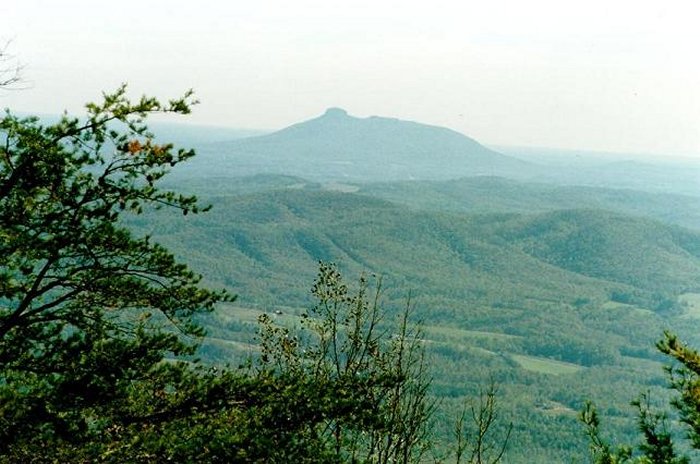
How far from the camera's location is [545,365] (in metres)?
149

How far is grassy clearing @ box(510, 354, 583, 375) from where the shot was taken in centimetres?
14232

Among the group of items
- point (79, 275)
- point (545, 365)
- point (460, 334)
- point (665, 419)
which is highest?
point (79, 275)

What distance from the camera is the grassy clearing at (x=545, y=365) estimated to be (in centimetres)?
14232

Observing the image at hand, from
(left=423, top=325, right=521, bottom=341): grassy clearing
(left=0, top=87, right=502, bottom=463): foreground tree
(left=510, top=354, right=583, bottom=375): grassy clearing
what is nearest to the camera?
(left=0, top=87, right=502, bottom=463): foreground tree

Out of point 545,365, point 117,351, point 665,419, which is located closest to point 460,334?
point 545,365

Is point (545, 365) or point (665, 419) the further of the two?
point (545, 365)

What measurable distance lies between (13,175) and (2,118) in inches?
26.0

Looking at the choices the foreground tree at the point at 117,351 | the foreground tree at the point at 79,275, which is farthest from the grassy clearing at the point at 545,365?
the foreground tree at the point at 79,275

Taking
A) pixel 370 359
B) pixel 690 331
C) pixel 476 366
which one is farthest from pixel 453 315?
pixel 370 359

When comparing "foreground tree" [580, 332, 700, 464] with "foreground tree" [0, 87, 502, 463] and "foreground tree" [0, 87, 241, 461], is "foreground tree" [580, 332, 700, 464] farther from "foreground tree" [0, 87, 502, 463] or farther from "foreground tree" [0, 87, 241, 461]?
"foreground tree" [0, 87, 241, 461]

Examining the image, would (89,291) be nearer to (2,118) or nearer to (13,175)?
(13,175)

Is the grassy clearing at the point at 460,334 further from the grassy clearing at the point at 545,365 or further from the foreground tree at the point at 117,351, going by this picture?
the foreground tree at the point at 117,351

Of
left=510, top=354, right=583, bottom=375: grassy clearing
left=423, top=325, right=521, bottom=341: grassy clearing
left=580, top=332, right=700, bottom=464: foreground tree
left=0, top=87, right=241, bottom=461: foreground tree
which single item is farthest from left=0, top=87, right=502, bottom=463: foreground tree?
left=423, top=325, right=521, bottom=341: grassy clearing

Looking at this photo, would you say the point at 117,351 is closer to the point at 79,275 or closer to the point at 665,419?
→ the point at 79,275
